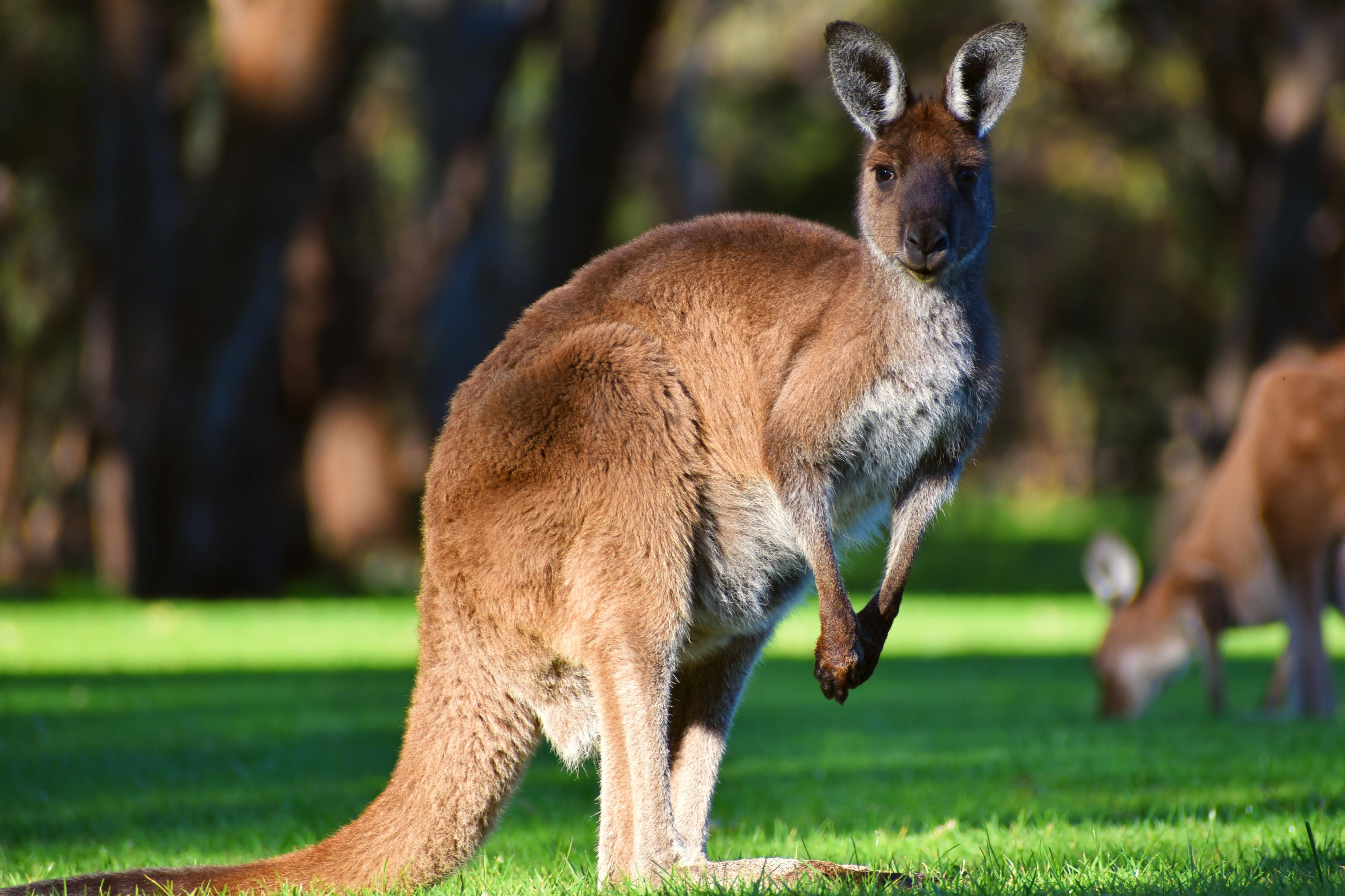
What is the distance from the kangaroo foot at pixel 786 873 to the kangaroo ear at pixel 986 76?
66.7 inches

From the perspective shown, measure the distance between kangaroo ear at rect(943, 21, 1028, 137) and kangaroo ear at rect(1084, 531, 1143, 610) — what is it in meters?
5.37

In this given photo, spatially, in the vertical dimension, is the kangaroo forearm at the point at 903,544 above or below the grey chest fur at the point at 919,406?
below

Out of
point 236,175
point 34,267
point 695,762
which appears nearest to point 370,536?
point 236,175

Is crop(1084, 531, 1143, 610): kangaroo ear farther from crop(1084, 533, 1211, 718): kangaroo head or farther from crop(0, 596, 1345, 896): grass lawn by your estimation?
crop(0, 596, 1345, 896): grass lawn

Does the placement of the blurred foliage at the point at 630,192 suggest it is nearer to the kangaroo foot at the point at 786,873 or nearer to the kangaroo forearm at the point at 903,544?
the kangaroo forearm at the point at 903,544

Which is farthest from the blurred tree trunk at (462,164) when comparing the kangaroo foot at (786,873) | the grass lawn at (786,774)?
the kangaroo foot at (786,873)

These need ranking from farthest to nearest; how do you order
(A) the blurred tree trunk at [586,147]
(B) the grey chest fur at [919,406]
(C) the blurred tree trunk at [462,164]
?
(C) the blurred tree trunk at [462,164] → (A) the blurred tree trunk at [586,147] → (B) the grey chest fur at [919,406]

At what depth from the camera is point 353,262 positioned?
65.8 feet

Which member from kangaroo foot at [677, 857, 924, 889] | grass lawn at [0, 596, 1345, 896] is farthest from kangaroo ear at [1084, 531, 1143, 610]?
kangaroo foot at [677, 857, 924, 889]

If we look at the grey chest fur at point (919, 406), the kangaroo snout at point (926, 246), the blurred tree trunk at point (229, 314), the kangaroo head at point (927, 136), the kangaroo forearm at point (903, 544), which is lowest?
the blurred tree trunk at point (229, 314)

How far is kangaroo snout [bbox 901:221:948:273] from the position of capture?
3.34 m

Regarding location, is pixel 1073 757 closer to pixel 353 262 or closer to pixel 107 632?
pixel 107 632

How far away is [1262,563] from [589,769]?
3.84 m

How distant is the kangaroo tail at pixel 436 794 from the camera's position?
11.0 feet
